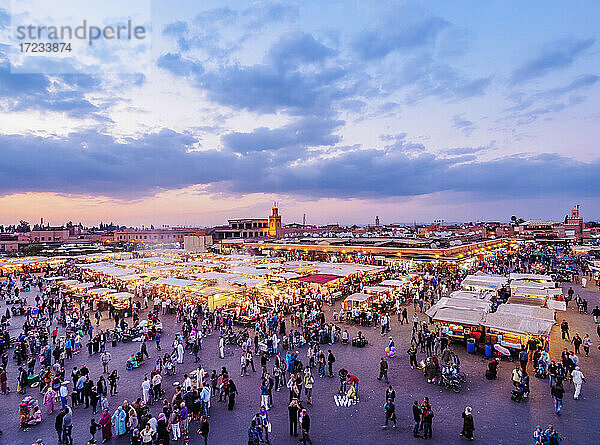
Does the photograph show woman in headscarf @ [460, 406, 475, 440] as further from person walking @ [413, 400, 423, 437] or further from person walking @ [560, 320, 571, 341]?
person walking @ [560, 320, 571, 341]

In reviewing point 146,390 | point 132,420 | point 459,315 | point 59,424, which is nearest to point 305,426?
point 132,420

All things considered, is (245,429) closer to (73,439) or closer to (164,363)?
(73,439)

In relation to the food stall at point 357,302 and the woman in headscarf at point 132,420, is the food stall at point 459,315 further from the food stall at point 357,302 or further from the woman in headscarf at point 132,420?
the woman in headscarf at point 132,420

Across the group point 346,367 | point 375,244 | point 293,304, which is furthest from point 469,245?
point 346,367

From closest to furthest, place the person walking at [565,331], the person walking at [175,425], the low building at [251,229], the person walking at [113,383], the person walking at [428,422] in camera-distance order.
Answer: the person walking at [428,422]
the person walking at [175,425]
the person walking at [113,383]
the person walking at [565,331]
the low building at [251,229]

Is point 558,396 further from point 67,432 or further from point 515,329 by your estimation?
point 67,432

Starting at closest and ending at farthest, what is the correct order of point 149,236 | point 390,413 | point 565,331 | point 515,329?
point 390,413 < point 515,329 < point 565,331 < point 149,236

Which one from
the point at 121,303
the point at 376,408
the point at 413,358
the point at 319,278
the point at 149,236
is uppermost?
the point at 149,236

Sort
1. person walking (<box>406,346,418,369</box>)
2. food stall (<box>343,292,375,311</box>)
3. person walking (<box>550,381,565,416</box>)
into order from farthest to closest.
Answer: food stall (<box>343,292,375,311</box>) → person walking (<box>406,346,418,369</box>) → person walking (<box>550,381,565,416</box>)

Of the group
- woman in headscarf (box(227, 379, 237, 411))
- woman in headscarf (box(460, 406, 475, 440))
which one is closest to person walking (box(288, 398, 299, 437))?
woman in headscarf (box(227, 379, 237, 411))

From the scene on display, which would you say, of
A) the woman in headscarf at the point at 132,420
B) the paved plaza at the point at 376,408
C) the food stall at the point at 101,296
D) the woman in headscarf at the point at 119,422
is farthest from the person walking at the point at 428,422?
the food stall at the point at 101,296
